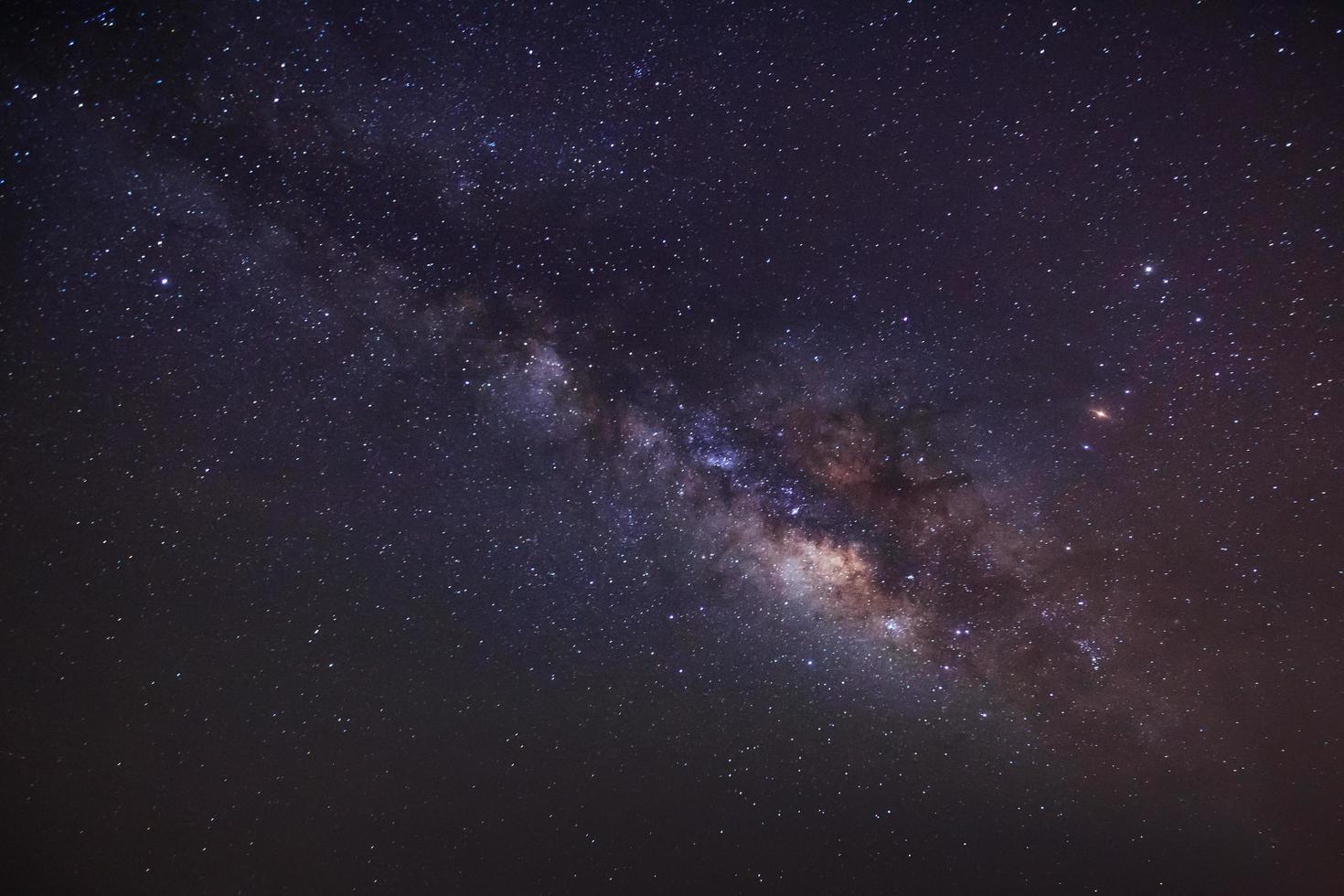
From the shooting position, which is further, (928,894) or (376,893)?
(928,894)

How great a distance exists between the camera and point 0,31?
271 centimetres

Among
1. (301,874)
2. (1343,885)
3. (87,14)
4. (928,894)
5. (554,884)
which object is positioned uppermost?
(87,14)

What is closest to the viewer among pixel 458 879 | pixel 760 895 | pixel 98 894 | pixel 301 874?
pixel 98 894

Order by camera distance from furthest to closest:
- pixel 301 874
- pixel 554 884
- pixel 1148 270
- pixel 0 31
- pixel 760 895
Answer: pixel 760 895
pixel 554 884
pixel 301 874
pixel 1148 270
pixel 0 31

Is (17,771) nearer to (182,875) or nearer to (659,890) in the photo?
(182,875)

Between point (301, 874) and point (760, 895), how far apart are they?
16.9ft

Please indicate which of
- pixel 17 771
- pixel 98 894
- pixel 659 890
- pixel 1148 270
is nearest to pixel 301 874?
pixel 98 894

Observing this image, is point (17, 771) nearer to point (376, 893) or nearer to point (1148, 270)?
point (376, 893)

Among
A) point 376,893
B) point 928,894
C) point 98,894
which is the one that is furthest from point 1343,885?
point 98,894

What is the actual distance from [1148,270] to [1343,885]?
25.6ft

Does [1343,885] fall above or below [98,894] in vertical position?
above

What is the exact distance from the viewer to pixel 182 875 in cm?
446

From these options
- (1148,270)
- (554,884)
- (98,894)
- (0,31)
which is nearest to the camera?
(0,31)

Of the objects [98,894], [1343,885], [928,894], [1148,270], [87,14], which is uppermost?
[1148,270]
